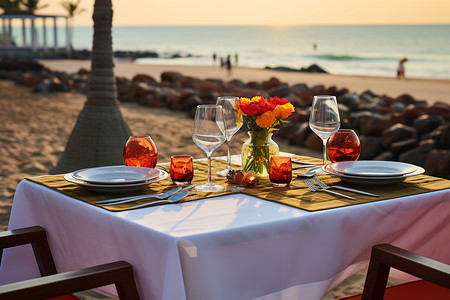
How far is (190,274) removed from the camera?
1.59 meters

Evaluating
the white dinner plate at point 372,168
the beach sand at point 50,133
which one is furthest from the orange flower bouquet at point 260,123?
the beach sand at point 50,133

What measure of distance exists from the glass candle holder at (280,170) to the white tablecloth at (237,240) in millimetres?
202

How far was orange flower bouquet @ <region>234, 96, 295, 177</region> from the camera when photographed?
2.25 metres

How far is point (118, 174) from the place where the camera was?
2.23m

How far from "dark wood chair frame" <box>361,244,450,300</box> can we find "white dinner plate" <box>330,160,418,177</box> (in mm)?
402

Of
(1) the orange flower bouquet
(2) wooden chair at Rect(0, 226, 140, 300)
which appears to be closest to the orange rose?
(1) the orange flower bouquet

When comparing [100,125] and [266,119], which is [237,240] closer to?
[266,119]

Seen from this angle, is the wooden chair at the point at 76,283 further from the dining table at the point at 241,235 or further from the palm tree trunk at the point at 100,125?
the palm tree trunk at the point at 100,125

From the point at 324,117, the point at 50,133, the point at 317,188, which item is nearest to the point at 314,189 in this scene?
the point at 317,188

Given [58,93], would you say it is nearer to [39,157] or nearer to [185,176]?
[39,157]

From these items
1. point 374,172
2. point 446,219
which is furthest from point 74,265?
point 446,219

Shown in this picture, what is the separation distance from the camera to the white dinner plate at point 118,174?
2157 mm

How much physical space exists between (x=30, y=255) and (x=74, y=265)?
0.32 meters

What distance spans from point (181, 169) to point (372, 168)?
75 cm
